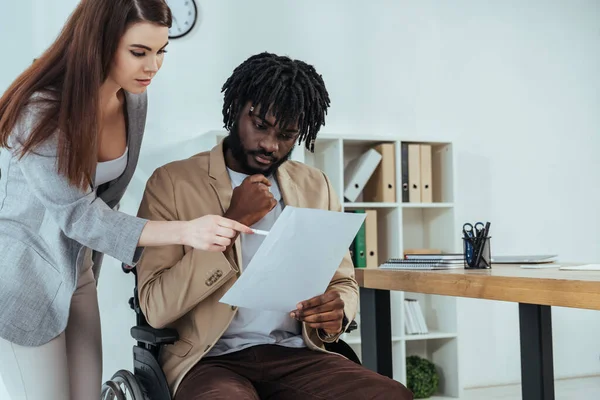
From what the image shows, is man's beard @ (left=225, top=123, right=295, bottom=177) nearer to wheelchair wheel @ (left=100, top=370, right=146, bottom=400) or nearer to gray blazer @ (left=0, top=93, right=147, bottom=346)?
gray blazer @ (left=0, top=93, right=147, bottom=346)

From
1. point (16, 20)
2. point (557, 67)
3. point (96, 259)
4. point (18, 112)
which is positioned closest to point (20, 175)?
point (18, 112)

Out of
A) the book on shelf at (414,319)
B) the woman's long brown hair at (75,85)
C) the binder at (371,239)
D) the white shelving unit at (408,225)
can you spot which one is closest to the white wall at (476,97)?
the white shelving unit at (408,225)

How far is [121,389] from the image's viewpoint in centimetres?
171

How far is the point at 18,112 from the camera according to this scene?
138cm

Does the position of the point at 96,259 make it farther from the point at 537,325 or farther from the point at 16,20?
the point at 16,20

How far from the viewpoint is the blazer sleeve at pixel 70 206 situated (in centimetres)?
136

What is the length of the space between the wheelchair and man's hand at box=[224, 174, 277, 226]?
1.04ft

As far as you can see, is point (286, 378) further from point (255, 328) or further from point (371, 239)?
point (371, 239)

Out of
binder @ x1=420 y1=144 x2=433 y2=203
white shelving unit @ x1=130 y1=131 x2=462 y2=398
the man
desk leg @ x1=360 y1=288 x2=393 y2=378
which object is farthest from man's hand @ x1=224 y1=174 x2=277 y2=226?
binder @ x1=420 y1=144 x2=433 y2=203

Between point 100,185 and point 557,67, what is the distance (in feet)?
12.6

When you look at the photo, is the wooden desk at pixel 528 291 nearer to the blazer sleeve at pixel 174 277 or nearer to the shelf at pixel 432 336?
the blazer sleeve at pixel 174 277

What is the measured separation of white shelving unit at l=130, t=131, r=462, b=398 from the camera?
3.77m

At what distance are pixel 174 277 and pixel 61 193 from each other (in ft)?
1.12

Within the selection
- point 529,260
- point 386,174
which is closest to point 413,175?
point 386,174
